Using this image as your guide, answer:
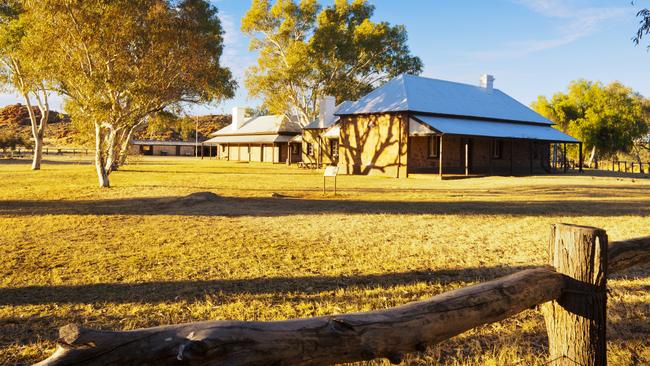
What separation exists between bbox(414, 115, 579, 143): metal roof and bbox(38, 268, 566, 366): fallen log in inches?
979

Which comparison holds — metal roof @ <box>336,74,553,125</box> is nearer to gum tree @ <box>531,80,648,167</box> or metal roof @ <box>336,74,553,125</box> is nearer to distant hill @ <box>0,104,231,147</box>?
gum tree @ <box>531,80,648,167</box>

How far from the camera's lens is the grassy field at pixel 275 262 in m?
4.57

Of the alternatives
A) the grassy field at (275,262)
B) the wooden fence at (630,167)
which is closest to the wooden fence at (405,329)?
the grassy field at (275,262)

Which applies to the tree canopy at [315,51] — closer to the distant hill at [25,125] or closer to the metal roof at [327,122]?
the metal roof at [327,122]

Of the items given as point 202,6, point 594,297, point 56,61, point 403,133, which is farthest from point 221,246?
point 403,133

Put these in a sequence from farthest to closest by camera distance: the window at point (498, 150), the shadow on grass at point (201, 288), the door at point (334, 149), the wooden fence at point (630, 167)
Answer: the door at point (334, 149), the wooden fence at point (630, 167), the window at point (498, 150), the shadow on grass at point (201, 288)

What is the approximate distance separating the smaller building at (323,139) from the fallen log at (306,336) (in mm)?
36056

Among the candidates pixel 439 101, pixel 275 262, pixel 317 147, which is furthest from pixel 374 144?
pixel 275 262

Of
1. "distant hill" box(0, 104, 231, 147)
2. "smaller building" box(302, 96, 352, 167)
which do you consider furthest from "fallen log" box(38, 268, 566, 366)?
"distant hill" box(0, 104, 231, 147)

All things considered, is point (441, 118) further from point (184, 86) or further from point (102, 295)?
→ point (102, 295)

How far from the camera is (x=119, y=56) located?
688 inches

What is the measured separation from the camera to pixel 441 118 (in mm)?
30578

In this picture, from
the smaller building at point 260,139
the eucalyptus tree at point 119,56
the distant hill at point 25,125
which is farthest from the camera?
the distant hill at point 25,125

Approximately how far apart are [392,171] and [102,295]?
25.6 m
